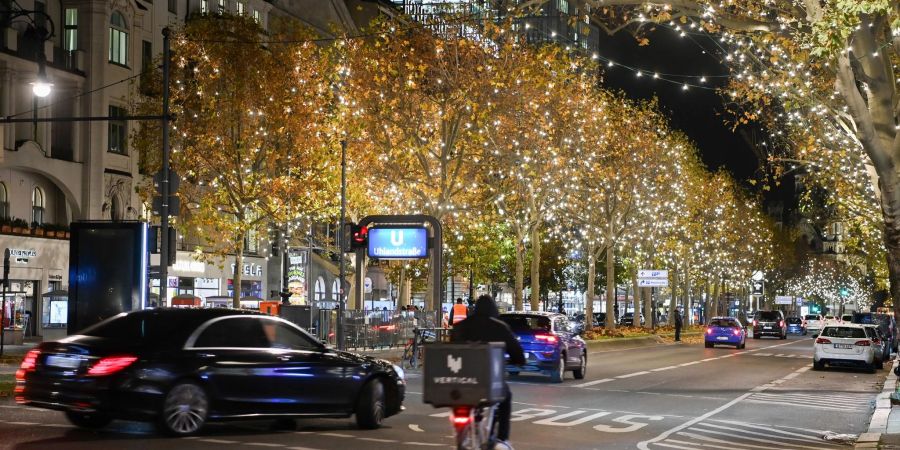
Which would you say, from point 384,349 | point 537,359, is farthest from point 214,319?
point 384,349

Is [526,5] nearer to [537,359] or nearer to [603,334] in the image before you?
[537,359]

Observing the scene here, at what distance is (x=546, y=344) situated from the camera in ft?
83.6

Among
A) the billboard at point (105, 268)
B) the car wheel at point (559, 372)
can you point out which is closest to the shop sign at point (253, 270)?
the billboard at point (105, 268)

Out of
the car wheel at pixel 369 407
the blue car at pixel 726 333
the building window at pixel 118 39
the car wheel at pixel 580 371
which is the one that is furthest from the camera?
the blue car at pixel 726 333

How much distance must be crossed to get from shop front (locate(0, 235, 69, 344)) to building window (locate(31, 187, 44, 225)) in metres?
1.11

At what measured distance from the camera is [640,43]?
732 inches

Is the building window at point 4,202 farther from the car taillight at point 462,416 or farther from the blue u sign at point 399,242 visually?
the car taillight at point 462,416

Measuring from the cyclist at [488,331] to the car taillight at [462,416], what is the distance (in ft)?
2.81

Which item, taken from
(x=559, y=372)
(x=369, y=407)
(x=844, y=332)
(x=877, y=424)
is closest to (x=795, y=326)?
(x=844, y=332)

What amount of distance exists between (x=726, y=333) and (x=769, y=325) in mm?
20172

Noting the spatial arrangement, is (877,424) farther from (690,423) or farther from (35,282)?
(35,282)

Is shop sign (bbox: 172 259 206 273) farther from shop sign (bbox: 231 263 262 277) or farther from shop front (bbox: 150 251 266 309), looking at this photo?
shop sign (bbox: 231 263 262 277)

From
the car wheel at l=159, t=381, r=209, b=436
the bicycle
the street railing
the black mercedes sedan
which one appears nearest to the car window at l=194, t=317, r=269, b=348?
the black mercedes sedan

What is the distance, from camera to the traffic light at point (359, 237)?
2864 cm
